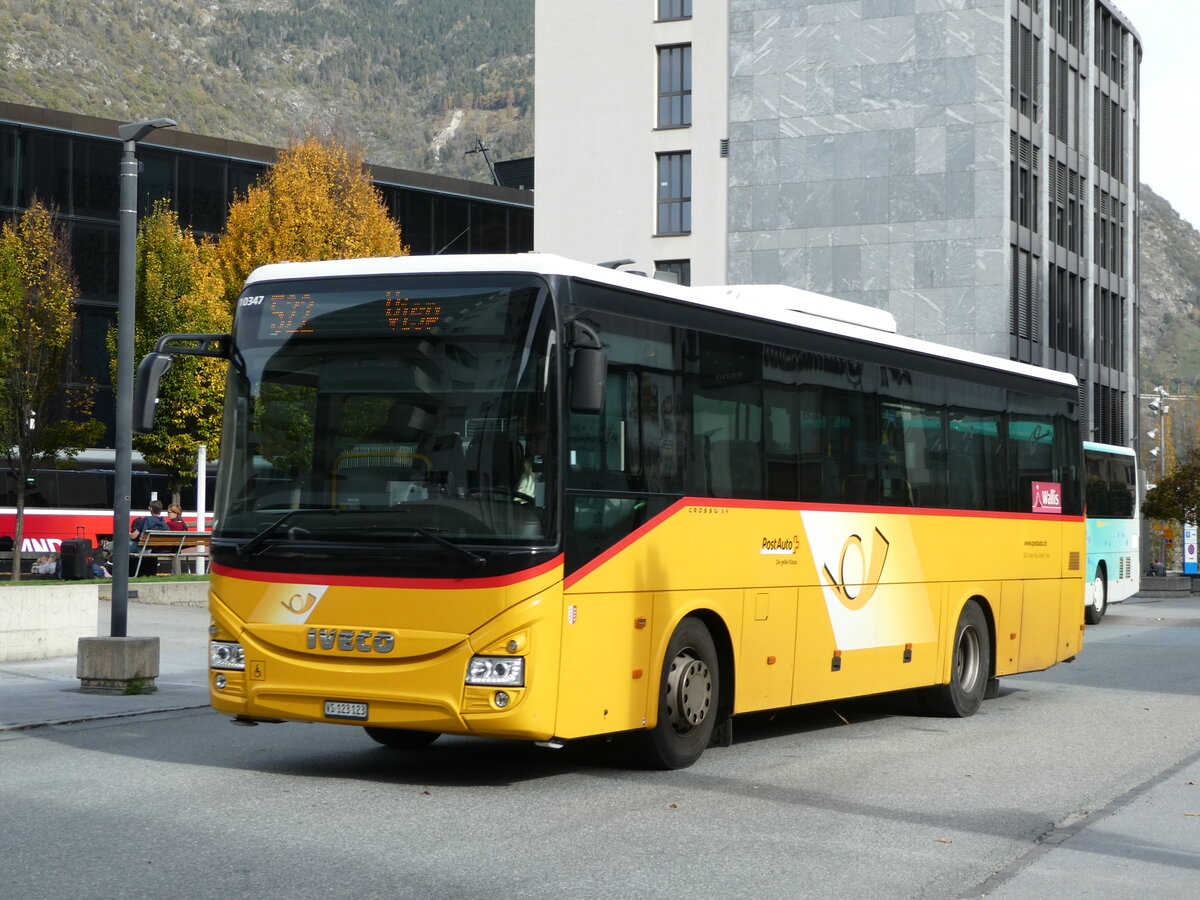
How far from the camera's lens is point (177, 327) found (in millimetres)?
44688

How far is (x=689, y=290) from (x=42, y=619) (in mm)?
10987

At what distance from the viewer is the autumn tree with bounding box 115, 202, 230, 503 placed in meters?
44.8

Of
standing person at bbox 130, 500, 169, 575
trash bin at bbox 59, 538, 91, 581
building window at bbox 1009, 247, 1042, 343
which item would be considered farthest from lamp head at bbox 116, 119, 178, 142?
building window at bbox 1009, 247, 1042, 343

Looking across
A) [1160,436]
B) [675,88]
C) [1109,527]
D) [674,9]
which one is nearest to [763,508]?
[1109,527]

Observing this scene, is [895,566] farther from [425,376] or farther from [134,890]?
[134,890]

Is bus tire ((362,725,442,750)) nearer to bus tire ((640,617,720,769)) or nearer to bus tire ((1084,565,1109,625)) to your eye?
bus tire ((640,617,720,769))

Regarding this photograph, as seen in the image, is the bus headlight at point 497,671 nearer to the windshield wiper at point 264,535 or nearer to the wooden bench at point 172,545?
the windshield wiper at point 264,535

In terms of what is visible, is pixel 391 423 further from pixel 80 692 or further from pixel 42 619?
pixel 42 619

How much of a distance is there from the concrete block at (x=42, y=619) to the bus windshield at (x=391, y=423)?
32.1 ft

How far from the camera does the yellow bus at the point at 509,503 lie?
9.97 metres

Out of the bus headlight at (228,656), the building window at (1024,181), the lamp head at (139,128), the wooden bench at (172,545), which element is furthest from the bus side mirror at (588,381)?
the building window at (1024,181)

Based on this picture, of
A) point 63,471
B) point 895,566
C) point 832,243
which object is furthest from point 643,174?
point 895,566

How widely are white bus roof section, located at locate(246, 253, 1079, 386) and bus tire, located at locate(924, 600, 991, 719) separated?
2.32 meters

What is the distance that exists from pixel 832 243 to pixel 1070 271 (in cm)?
1002
